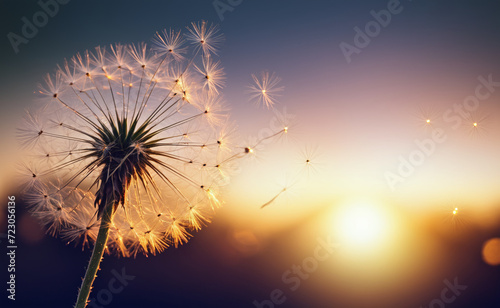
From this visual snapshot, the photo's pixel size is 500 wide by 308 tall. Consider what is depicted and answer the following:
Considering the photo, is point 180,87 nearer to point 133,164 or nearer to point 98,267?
point 133,164

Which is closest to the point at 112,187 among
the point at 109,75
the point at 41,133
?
the point at 41,133

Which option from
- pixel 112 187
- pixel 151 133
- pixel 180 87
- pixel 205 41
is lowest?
pixel 112 187

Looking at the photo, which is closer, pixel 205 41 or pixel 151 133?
pixel 151 133

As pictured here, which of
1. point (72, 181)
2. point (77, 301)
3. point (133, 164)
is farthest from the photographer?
point (72, 181)

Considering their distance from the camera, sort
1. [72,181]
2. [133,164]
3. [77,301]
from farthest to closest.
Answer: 1. [72,181]
2. [133,164]
3. [77,301]

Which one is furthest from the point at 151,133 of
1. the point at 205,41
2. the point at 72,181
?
the point at 205,41

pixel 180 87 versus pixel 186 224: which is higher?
pixel 180 87
